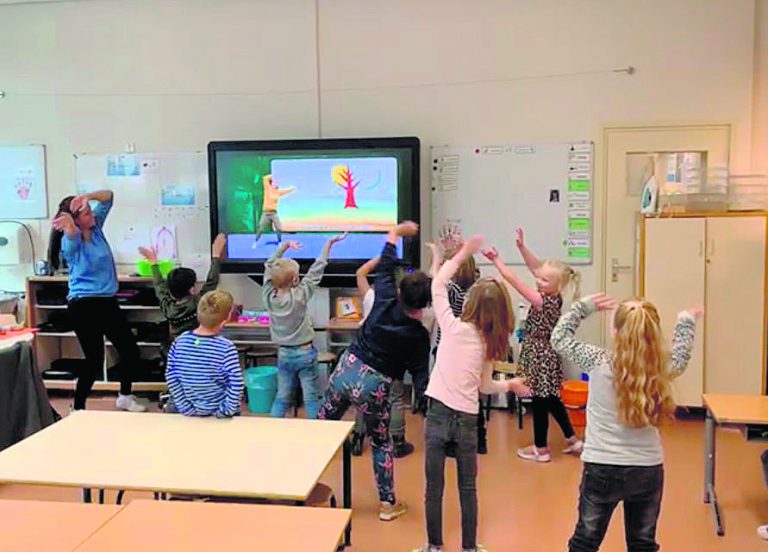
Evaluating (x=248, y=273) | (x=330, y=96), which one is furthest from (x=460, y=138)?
(x=248, y=273)

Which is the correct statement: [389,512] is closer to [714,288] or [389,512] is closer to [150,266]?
[714,288]

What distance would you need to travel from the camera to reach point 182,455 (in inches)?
97.2

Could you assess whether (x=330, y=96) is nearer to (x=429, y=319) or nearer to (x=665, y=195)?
(x=429, y=319)

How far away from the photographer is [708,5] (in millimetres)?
4984

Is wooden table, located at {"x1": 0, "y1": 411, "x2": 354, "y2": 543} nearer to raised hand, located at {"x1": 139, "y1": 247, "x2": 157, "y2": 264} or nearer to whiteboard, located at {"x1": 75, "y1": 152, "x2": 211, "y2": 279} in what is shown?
raised hand, located at {"x1": 139, "y1": 247, "x2": 157, "y2": 264}

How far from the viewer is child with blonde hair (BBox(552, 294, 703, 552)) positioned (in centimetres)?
228

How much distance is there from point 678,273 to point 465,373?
2.59 m

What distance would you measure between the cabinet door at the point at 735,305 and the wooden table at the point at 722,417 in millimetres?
1339

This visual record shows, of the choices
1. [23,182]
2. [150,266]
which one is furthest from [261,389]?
[23,182]

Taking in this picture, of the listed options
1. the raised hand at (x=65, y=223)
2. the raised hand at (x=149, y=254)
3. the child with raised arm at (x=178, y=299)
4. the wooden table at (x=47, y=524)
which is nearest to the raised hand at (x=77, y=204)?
the raised hand at (x=65, y=223)

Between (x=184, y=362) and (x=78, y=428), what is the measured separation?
45cm

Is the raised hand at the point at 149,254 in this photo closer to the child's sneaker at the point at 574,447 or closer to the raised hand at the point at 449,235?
the raised hand at the point at 449,235

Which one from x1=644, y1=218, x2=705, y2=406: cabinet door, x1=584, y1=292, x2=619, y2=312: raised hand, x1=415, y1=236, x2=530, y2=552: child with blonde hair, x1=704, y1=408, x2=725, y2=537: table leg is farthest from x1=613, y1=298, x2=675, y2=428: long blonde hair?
x1=644, y1=218, x2=705, y2=406: cabinet door

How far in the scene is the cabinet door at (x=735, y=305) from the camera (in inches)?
184
